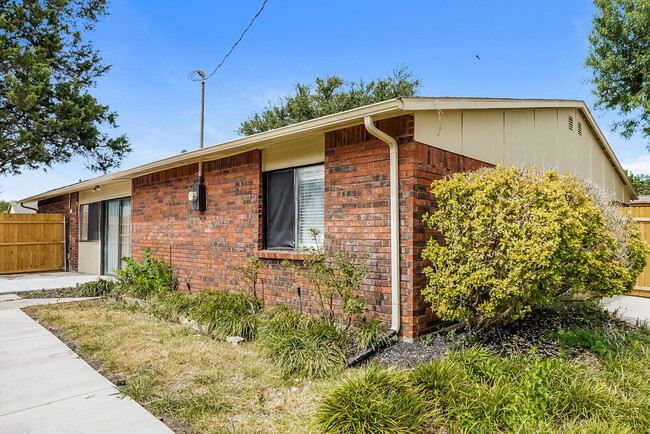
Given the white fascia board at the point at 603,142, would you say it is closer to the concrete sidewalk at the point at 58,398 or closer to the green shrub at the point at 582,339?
the green shrub at the point at 582,339

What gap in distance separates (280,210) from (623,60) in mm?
14829

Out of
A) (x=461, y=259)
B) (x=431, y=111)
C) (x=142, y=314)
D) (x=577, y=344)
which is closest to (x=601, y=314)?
(x=577, y=344)

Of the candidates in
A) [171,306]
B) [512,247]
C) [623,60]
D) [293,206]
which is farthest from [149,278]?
[623,60]

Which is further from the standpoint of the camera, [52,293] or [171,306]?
[52,293]

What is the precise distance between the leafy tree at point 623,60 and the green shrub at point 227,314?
14971mm

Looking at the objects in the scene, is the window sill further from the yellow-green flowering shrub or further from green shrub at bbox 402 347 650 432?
green shrub at bbox 402 347 650 432

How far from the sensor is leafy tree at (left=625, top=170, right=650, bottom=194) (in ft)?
102

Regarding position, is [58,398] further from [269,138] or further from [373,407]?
[269,138]

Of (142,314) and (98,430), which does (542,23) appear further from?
(98,430)

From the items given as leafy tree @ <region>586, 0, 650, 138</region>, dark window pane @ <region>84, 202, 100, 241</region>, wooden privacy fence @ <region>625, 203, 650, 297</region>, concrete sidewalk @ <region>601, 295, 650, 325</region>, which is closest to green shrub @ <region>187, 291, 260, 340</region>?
concrete sidewalk @ <region>601, 295, 650, 325</region>

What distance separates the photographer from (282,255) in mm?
6004

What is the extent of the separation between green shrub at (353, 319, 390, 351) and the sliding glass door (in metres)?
8.20

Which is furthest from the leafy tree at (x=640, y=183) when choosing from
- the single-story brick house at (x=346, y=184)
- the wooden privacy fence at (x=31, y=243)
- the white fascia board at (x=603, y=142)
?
the wooden privacy fence at (x=31, y=243)

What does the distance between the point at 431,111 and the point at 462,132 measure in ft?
3.10
